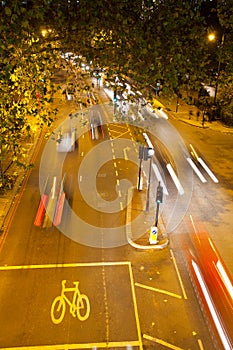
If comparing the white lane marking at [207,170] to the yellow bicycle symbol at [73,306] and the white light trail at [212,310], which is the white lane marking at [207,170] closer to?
the white light trail at [212,310]

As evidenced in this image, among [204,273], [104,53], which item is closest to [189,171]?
[204,273]

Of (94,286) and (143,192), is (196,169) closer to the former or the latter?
(143,192)

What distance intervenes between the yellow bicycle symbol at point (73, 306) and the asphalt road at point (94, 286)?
0.17 feet

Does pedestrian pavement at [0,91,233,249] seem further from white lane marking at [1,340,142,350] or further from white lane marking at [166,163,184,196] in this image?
white lane marking at [1,340,142,350]

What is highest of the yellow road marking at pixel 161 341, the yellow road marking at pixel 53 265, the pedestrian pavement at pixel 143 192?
the pedestrian pavement at pixel 143 192

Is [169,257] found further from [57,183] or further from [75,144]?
[75,144]

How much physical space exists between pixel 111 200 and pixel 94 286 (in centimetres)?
670

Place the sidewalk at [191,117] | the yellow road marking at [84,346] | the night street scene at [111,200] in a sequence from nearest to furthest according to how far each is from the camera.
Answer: the night street scene at [111,200], the yellow road marking at [84,346], the sidewalk at [191,117]

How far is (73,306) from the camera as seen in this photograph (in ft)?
36.5

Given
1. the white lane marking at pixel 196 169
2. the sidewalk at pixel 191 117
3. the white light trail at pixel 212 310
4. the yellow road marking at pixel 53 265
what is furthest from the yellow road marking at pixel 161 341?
the sidewalk at pixel 191 117

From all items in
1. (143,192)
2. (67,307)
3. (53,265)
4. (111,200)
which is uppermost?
(143,192)

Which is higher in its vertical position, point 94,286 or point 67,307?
point 94,286

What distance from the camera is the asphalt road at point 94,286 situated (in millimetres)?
10023

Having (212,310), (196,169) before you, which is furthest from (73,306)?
(196,169)
